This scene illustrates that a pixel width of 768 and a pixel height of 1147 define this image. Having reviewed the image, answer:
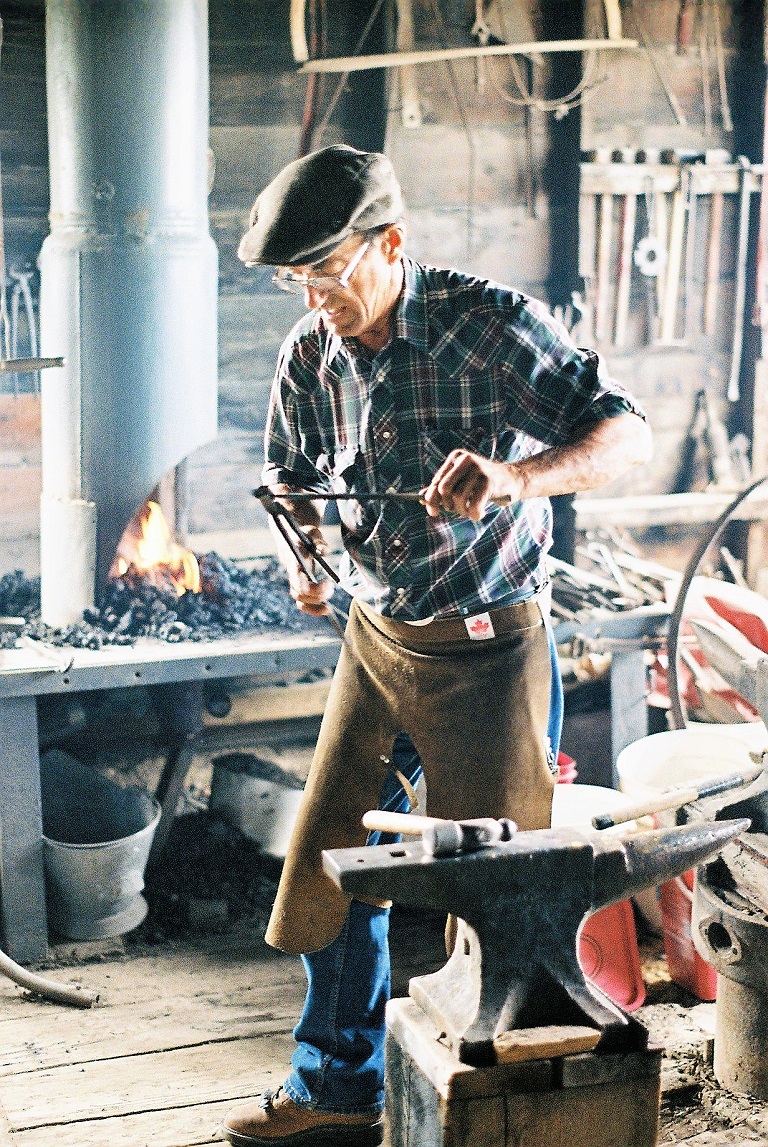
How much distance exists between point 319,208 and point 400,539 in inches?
26.2

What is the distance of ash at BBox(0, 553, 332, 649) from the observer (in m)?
4.21

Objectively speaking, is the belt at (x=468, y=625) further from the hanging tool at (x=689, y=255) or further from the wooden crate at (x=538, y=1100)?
the hanging tool at (x=689, y=255)

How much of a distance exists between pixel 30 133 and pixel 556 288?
2026 millimetres

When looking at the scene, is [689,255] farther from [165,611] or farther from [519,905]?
[519,905]

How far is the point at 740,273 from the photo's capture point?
5.47 meters

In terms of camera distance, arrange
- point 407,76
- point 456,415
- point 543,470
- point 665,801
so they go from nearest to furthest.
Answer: point 665,801
point 543,470
point 456,415
point 407,76

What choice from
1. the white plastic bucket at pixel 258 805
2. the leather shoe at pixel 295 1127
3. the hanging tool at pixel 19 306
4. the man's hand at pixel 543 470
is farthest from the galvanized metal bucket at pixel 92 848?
the man's hand at pixel 543 470

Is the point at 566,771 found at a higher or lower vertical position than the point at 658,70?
lower

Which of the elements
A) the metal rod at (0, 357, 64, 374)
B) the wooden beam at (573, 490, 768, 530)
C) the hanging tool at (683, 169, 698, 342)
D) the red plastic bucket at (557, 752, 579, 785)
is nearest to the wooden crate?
the metal rod at (0, 357, 64, 374)

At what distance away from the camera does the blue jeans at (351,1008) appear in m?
2.94

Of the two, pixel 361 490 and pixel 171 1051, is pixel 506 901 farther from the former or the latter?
pixel 171 1051

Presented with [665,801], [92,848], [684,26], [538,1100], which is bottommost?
[92,848]

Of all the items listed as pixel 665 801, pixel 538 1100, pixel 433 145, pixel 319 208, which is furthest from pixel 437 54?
pixel 538 1100

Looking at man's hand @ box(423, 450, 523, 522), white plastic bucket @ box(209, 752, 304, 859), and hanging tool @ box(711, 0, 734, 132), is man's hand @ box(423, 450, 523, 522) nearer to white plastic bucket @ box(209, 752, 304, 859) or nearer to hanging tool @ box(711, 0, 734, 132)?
white plastic bucket @ box(209, 752, 304, 859)
